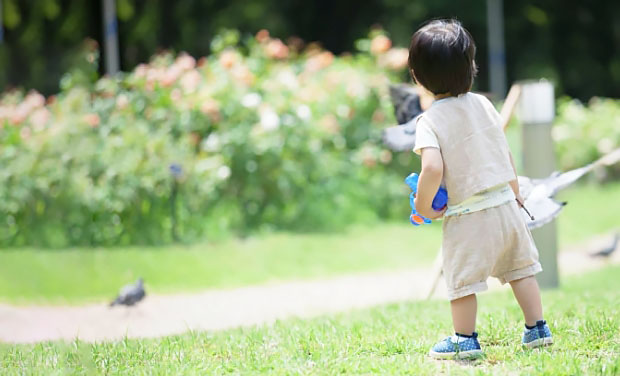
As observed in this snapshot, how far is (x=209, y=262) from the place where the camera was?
23.4 feet

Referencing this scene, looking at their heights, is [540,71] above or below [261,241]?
above

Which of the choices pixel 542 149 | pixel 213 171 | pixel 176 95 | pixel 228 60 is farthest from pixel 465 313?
pixel 228 60

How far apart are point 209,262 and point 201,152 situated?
4.58 feet

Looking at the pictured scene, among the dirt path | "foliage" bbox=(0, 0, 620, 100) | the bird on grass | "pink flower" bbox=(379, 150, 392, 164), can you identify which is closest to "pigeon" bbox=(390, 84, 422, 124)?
the bird on grass

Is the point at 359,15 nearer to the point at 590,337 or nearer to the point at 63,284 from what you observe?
the point at 63,284

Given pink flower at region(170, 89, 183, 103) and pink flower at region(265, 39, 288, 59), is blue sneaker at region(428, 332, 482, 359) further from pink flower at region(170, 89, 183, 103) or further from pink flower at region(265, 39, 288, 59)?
pink flower at region(265, 39, 288, 59)

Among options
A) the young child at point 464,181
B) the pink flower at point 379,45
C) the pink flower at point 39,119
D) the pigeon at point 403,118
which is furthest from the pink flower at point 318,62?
the young child at point 464,181

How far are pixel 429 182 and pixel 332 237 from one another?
5046 mm

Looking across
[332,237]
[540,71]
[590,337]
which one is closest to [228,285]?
[332,237]

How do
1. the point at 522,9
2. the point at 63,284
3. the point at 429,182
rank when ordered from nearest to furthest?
the point at 429,182
the point at 63,284
the point at 522,9

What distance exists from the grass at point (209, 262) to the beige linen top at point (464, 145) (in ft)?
12.1

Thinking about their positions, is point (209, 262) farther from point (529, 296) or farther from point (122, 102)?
point (529, 296)

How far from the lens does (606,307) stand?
175 inches

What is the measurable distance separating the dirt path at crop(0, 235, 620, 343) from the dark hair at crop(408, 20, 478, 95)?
1981 mm
